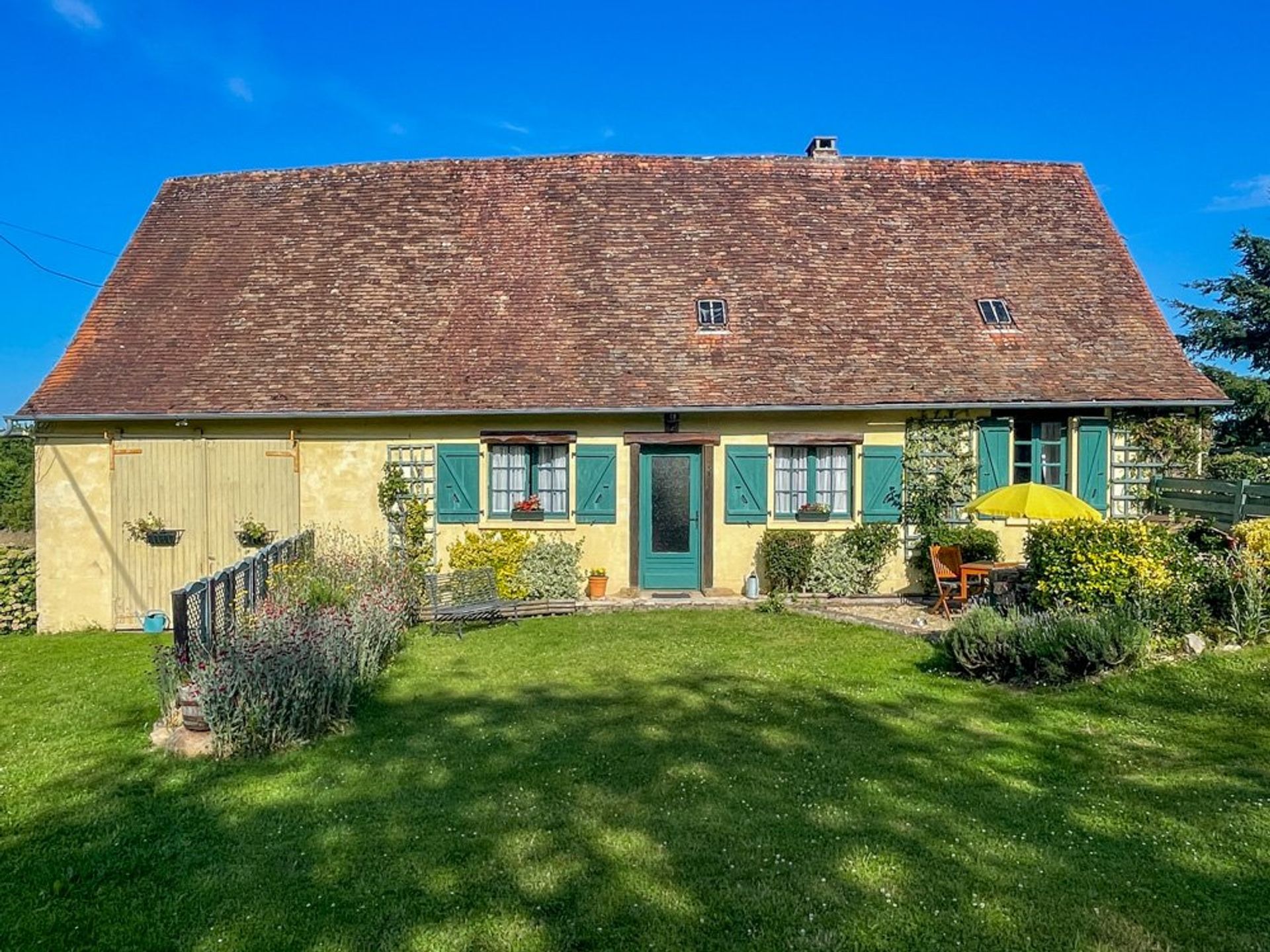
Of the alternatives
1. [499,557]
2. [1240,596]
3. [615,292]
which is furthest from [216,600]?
[1240,596]

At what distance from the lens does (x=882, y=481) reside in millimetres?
11727

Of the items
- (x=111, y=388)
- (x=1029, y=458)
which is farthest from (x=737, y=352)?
(x=111, y=388)

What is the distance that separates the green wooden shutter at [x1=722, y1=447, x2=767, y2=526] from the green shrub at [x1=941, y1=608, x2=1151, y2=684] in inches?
170

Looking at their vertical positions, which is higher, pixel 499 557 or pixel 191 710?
pixel 499 557

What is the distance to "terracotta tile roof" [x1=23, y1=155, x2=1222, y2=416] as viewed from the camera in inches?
458

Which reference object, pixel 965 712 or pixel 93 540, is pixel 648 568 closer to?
pixel 965 712

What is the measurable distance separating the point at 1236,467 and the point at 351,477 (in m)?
14.7

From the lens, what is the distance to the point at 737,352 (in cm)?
1211

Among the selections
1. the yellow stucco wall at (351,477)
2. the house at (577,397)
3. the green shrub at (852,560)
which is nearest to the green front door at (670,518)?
the house at (577,397)

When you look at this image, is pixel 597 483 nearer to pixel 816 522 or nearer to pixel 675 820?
pixel 816 522

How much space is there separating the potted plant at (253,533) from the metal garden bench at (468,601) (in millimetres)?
2771

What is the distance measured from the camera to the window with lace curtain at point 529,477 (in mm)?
11859

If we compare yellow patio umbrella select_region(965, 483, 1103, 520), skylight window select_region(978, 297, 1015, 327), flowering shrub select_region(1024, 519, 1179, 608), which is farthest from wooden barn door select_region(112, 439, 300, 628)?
skylight window select_region(978, 297, 1015, 327)

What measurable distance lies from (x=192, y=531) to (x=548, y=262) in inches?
275
